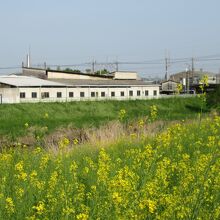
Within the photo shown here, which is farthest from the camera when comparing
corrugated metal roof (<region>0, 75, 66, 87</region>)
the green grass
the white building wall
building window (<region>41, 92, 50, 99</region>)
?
building window (<region>41, 92, 50, 99</region>)

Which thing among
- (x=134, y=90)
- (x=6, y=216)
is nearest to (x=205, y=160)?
(x=6, y=216)

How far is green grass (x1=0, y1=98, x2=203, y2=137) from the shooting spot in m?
33.3

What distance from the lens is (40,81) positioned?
49.4 m

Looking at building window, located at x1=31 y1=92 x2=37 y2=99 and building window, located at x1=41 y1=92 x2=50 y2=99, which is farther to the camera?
building window, located at x1=41 y1=92 x2=50 y2=99

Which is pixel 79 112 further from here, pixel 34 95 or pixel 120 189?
pixel 120 189

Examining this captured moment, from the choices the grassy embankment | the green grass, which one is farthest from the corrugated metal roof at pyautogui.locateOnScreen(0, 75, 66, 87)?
the grassy embankment

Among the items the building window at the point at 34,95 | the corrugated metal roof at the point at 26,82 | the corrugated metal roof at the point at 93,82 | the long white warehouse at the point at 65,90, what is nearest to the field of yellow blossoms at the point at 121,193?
the long white warehouse at the point at 65,90

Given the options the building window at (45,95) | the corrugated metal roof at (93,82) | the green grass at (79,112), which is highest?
the corrugated metal roof at (93,82)

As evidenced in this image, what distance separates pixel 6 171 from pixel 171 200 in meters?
3.30

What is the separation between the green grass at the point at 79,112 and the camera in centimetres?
3332

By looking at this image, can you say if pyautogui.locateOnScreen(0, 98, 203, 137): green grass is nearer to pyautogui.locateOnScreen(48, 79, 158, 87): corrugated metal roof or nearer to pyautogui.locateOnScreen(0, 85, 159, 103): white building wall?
pyautogui.locateOnScreen(0, 85, 159, 103): white building wall

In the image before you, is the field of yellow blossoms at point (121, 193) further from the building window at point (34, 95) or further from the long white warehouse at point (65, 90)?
the building window at point (34, 95)

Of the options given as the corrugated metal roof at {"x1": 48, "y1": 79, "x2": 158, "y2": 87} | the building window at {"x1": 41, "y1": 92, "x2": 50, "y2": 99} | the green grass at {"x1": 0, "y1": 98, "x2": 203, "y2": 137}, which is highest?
the corrugated metal roof at {"x1": 48, "y1": 79, "x2": 158, "y2": 87}

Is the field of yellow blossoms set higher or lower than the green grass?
higher
